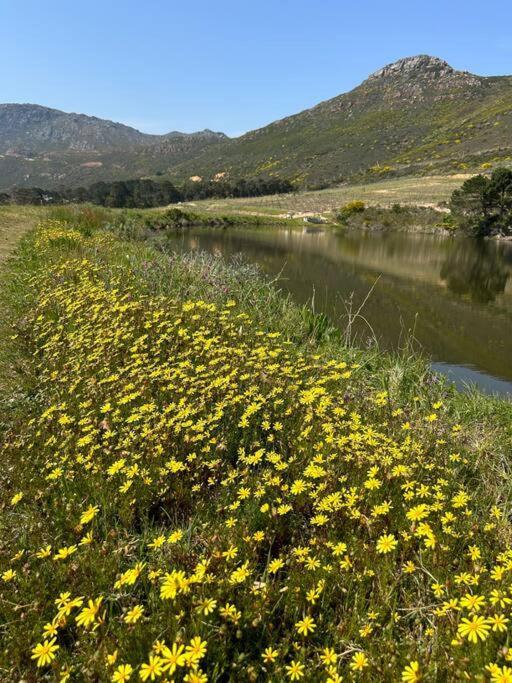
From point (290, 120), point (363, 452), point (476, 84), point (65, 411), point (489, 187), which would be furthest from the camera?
point (290, 120)

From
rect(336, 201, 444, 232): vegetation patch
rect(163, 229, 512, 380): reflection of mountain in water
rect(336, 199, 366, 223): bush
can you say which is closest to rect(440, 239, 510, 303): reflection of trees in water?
rect(163, 229, 512, 380): reflection of mountain in water

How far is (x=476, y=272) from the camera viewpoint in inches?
830

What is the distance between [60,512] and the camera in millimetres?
2412

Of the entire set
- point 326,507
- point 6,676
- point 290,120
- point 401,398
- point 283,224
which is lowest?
point 283,224

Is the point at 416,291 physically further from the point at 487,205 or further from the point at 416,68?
the point at 416,68

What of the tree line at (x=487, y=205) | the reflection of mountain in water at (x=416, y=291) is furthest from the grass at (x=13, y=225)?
the tree line at (x=487, y=205)

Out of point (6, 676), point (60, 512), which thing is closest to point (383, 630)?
point (6, 676)

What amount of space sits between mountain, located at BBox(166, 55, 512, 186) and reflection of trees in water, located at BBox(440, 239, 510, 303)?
5068 cm

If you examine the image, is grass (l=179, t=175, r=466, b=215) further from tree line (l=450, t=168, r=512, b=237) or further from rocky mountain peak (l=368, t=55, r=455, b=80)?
rocky mountain peak (l=368, t=55, r=455, b=80)

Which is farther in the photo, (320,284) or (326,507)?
(320,284)

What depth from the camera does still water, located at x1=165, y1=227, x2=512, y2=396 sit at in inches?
Answer: 372

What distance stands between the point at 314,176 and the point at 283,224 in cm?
5339

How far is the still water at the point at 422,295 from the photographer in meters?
9.46

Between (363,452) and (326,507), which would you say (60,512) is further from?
(363,452)
